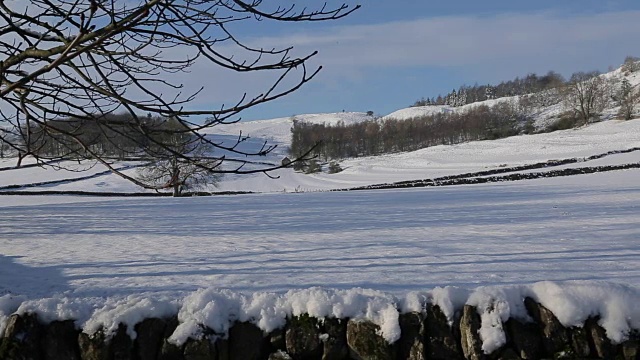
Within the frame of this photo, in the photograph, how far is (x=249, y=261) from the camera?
6.55 metres

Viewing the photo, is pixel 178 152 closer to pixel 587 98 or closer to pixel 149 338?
pixel 149 338

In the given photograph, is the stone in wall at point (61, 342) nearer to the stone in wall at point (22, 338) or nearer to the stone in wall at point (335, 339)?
the stone in wall at point (22, 338)

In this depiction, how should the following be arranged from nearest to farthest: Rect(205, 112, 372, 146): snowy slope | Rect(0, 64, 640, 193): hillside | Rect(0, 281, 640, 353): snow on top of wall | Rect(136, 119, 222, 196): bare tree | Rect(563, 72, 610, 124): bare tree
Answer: Rect(136, 119, 222, 196): bare tree < Rect(0, 281, 640, 353): snow on top of wall < Rect(0, 64, 640, 193): hillside < Rect(563, 72, 610, 124): bare tree < Rect(205, 112, 372, 146): snowy slope

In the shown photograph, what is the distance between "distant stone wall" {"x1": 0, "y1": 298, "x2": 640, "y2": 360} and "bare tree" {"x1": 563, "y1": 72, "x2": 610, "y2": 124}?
64.4 m

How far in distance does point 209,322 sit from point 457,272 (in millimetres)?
3024

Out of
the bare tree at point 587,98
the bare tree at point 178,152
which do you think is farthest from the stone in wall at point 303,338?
the bare tree at point 587,98

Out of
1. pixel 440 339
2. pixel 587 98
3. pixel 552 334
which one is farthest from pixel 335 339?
pixel 587 98

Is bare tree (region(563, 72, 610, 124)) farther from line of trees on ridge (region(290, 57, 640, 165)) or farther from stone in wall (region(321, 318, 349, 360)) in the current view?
stone in wall (region(321, 318, 349, 360))

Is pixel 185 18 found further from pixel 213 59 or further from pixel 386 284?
pixel 386 284

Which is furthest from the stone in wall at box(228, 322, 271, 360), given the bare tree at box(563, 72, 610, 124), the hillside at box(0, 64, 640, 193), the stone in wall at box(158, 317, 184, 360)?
the bare tree at box(563, 72, 610, 124)

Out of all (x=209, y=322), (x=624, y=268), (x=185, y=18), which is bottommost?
(x=624, y=268)

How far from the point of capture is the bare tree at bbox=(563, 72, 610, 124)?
62.9m

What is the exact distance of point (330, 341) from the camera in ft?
12.1

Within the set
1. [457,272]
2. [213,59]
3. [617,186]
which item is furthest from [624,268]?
[617,186]
